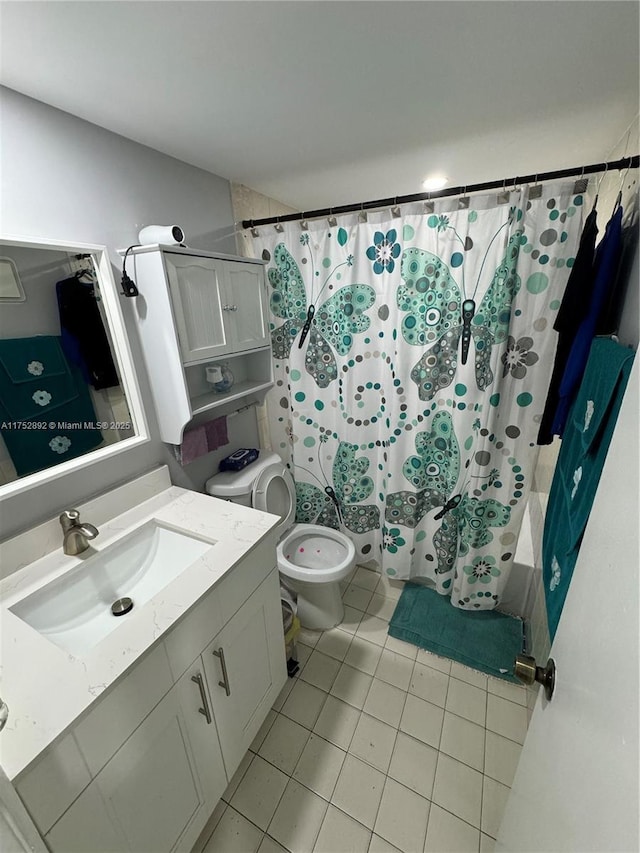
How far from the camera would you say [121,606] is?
108 cm

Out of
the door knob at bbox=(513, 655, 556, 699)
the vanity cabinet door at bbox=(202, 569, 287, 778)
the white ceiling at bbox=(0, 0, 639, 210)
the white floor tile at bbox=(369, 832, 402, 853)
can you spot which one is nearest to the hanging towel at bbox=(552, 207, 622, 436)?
the white ceiling at bbox=(0, 0, 639, 210)

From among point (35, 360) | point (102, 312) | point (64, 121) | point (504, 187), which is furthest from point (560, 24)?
point (35, 360)

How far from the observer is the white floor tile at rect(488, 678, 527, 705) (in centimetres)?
146

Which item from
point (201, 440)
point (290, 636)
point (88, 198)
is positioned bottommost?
point (290, 636)

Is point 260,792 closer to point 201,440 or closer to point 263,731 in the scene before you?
point 263,731

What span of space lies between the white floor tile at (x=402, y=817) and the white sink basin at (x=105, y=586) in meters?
1.07

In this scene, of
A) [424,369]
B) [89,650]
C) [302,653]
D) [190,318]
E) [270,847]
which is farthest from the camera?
[302,653]

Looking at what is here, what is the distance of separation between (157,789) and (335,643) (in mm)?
989

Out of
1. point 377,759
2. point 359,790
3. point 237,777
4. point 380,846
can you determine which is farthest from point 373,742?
point 237,777

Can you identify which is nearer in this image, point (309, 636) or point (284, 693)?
point (284, 693)

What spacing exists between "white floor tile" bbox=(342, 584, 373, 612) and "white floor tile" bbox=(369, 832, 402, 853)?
86 centimetres

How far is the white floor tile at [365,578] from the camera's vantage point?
206cm

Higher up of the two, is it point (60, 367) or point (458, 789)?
point (60, 367)

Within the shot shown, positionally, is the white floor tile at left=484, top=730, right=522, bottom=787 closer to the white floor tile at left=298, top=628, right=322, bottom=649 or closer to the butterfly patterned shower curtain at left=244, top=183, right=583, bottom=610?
the butterfly patterned shower curtain at left=244, top=183, right=583, bottom=610
